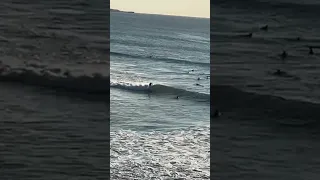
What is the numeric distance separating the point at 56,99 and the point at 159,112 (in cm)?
430

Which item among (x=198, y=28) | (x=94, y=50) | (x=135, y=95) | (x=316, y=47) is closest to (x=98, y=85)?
(x=94, y=50)

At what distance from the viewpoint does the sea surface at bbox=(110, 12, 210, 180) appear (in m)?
3.91

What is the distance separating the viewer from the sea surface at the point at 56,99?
3080 millimetres

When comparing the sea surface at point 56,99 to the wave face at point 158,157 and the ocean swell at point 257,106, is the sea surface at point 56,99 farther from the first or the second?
the ocean swell at point 257,106

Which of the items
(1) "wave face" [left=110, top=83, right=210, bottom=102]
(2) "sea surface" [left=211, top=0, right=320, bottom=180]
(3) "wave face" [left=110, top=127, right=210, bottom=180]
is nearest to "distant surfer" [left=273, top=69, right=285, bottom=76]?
(2) "sea surface" [left=211, top=0, right=320, bottom=180]

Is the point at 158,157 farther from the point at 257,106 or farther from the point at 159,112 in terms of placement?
the point at 159,112

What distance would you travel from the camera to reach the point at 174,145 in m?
4.41

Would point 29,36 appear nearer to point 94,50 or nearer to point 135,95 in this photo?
point 94,50

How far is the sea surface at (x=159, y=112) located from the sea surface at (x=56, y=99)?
0.66 metres

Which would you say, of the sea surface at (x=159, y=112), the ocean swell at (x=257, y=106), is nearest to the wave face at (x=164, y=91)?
the sea surface at (x=159, y=112)

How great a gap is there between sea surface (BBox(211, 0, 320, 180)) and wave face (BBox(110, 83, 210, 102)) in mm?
5778

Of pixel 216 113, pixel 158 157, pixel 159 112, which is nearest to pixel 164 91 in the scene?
pixel 159 112

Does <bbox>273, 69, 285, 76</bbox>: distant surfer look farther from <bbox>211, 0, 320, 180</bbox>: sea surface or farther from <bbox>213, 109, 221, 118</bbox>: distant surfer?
<bbox>213, 109, 221, 118</bbox>: distant surfer

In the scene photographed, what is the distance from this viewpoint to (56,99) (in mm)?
3178
